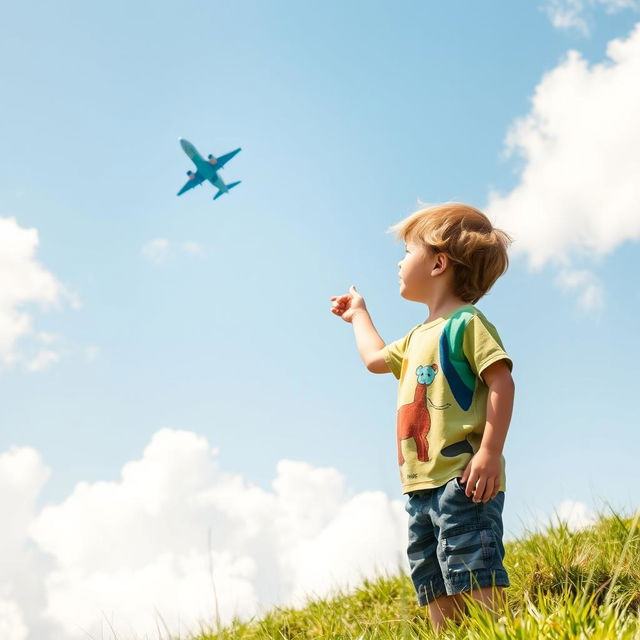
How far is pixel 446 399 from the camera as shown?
3.04 metres

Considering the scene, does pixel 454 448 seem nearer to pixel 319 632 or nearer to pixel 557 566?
pixel 557 566

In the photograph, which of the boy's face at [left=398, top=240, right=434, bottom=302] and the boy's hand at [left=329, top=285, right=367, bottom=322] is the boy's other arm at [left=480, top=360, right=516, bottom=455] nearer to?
the boy's face at [left=398, top=240, right=434, bottom=302]

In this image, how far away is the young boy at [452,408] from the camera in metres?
2.86

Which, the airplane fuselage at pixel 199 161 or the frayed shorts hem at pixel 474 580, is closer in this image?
the frayed shorts hem at pixel 474 580

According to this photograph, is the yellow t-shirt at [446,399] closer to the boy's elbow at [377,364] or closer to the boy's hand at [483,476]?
the boy's hand at [483,476]

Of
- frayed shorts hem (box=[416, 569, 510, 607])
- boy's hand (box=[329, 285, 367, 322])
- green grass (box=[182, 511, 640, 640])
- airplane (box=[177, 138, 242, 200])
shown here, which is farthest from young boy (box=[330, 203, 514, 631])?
airplane (box=[177, 138, 242, 200])

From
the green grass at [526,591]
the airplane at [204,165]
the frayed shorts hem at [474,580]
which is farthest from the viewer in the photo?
the airplane at [204,165]

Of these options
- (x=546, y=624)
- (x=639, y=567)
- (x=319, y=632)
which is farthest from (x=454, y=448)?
(x=319, y=632)

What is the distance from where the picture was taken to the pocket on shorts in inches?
111

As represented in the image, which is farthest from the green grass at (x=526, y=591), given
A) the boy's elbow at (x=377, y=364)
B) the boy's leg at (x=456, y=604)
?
the boy's elbow at (x=377, y=364)

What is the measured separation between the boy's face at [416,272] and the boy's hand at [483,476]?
Answer: 2.76ft

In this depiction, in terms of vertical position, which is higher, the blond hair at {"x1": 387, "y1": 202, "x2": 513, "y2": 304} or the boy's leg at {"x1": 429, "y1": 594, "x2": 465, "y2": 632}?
the blond hair at {"x1": 387, "y1": 202, "x2": 513, "y2": 304}

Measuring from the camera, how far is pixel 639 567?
3.64 m

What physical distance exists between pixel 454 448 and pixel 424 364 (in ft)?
1.30
